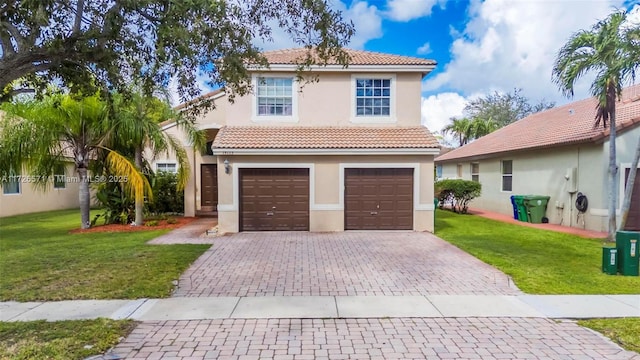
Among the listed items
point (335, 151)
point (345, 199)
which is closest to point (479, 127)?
point (345, 199)

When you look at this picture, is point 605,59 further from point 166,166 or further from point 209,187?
point 166,166

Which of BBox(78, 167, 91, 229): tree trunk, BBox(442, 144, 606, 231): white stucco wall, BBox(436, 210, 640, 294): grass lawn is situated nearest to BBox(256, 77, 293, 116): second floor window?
BBox(78, 167, 91, 229): tree trunk

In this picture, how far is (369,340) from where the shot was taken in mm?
4656

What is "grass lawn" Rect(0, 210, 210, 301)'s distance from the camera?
650 cm

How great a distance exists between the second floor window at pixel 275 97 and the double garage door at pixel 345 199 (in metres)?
2.66

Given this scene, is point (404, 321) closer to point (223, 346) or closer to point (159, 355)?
point (223, 346)

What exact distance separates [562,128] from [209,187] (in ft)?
55.9

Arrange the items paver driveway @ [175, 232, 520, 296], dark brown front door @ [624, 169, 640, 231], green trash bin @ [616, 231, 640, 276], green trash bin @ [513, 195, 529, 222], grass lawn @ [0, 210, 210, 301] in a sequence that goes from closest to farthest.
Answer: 1. grass lawn @ [0, 210, 210, 301]
2. paver driveway @ [175, 232, 520, 296]
3. green trash bin @ [616, 231, 640, 276]
4. dark brown front door @ [624, 169, 640, 231]
5. green trash bin @ [513, 195, 529, 222]

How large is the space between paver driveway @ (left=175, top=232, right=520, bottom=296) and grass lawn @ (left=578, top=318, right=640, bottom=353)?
149cm

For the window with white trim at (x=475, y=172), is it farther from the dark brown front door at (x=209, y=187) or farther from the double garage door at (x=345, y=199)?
the dark brown front door at (x=209, y=187)

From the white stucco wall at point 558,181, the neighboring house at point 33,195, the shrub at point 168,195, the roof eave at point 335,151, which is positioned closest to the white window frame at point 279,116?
the roof eave at point 335,151

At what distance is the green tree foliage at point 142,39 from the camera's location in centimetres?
468

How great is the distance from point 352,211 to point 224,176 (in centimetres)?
487

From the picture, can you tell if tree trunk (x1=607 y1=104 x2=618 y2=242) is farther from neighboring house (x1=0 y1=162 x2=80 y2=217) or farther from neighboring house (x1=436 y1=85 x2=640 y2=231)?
neighboring house (x1=0 y1=162 x2=80 y2=217)
